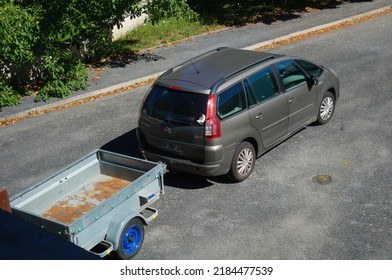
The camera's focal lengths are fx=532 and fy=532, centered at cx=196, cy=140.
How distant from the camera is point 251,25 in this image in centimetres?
1927

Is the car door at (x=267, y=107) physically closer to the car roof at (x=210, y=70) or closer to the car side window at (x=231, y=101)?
the car side window at (x=231, y=101)

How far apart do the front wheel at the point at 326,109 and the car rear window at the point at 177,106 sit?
334 cm

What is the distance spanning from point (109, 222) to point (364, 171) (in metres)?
4.70

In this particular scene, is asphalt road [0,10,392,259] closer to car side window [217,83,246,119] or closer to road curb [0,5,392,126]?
road curb [0,5,392,126]

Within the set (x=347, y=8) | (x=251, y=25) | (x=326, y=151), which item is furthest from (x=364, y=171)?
(x=347, y=8)

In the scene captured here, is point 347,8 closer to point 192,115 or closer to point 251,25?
point 251,25

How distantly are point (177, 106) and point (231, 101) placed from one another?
904 mm

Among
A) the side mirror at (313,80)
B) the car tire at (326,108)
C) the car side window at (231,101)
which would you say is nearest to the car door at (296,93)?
the side mirror at (313,80)

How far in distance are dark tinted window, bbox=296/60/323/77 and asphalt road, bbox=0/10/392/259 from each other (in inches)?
45.4

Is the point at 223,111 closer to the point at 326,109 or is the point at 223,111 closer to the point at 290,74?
the point at 290,74

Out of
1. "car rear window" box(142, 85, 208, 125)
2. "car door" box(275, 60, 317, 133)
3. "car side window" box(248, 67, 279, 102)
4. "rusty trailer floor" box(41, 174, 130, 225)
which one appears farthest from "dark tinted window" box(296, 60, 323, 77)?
"rusty trailer floor" box(41, 174, 130, 225)

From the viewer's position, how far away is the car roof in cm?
874

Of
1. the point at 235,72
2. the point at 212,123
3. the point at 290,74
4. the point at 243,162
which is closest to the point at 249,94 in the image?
the point at 235,72

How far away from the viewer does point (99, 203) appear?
7660 millimetres
